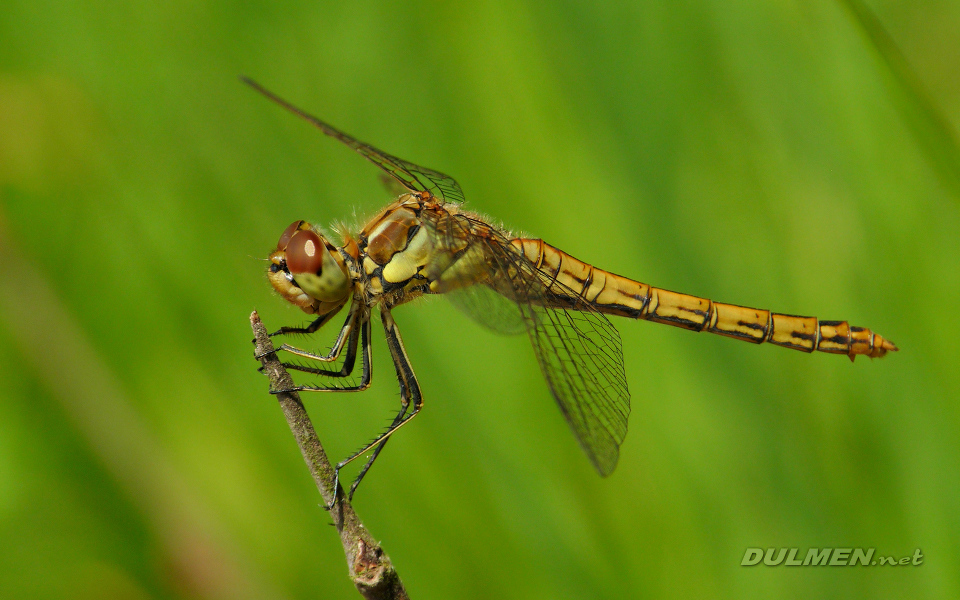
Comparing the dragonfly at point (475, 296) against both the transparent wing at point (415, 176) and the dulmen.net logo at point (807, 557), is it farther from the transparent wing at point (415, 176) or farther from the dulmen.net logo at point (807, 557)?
the dulmen.net logo at point (807, 557)

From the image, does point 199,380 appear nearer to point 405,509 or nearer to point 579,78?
point 405,509

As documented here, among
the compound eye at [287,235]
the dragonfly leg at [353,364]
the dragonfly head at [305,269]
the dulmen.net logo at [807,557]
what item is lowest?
the dulmen.net logo at [807,557]

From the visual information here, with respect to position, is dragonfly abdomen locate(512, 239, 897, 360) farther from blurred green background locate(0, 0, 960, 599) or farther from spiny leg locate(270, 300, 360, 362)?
spiny leg locate(270, 300, 360, 362)

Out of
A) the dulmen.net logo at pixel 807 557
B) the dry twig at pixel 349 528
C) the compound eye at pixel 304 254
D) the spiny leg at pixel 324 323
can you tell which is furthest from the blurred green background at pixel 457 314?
the dry twig at pixel 349 528

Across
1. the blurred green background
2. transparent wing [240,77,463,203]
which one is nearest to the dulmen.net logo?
the blurred green background

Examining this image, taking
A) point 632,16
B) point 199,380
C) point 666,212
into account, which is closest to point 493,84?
point 632,16
